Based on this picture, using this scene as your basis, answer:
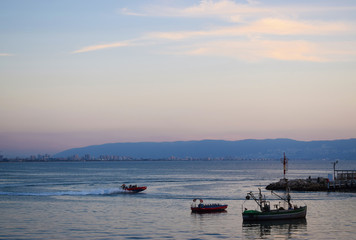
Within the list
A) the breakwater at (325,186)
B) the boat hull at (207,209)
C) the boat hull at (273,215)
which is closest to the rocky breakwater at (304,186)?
the breakwater at (325,186)

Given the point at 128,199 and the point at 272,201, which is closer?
the point at 272,201

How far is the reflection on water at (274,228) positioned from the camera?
4047cm

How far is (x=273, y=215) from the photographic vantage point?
4728 centimetres

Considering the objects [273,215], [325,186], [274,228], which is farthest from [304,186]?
[274,228]

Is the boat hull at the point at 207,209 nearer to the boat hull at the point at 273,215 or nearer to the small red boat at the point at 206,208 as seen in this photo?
the small red boat at the point at 206,208

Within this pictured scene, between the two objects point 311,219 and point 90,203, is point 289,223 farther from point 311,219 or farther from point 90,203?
point 90,203

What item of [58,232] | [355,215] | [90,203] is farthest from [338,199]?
[58,232]

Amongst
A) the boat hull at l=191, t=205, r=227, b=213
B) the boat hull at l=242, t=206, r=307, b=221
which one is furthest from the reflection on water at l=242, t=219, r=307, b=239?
the boat hull at l=191, t=205, r=227, b=213

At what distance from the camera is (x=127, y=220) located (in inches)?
1861

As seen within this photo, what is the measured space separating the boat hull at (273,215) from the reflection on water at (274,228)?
47cm

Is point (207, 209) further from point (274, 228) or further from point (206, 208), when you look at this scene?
point (274, 228)

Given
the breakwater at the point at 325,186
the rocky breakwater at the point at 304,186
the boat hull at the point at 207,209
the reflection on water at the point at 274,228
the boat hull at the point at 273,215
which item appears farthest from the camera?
the rocky breakwater at the point at 304,186

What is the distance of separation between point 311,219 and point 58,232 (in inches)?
996

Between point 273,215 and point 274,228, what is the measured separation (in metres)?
3.35
